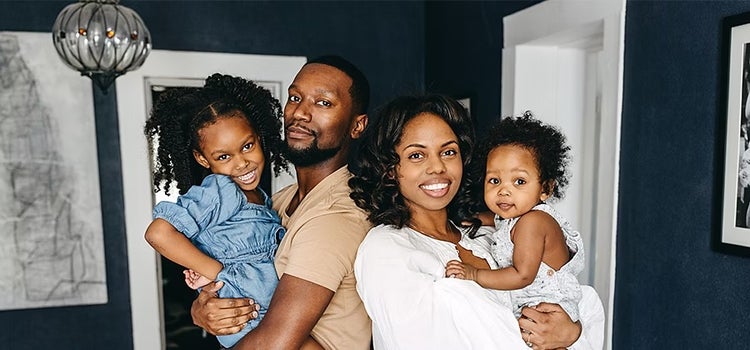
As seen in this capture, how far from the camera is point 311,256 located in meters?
1.24

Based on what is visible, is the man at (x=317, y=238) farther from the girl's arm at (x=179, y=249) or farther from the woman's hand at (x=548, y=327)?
the woman's hand at (x=548, y=327)

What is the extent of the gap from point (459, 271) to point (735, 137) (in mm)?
852

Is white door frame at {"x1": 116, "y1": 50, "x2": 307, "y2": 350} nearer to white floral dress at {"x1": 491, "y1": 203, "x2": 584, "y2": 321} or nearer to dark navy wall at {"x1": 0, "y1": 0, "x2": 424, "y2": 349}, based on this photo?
dark navy wall at {"x1": 0, "y1": 0, "x2": 424, "y2": 349}

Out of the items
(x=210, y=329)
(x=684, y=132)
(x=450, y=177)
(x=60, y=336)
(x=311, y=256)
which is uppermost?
(x=684, y=132)

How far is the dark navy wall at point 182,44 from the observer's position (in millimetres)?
2951

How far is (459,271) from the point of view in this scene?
1.24 m

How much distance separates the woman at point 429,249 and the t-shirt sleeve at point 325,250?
0.15 feet

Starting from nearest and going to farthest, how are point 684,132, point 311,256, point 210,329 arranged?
point 311,256 < point 210,329 < point 684,132

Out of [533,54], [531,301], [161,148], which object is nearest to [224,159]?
[161,148]

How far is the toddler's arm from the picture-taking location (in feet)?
4.70

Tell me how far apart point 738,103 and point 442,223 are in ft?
2.72

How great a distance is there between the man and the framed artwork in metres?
1.69

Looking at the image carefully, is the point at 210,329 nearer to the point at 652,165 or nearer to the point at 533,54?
the point at 652,165

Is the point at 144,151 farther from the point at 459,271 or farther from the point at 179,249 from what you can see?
the point at 459,271
